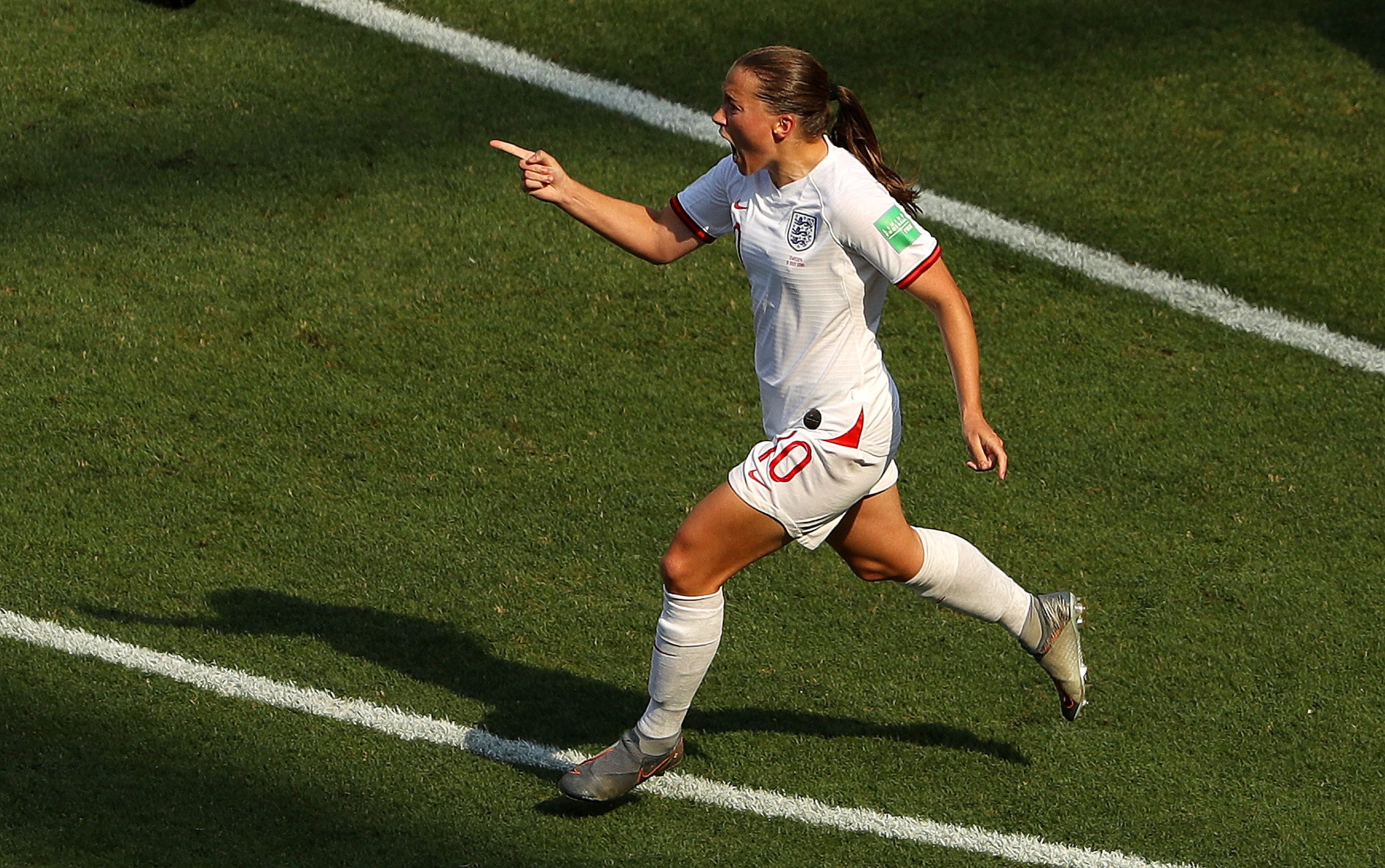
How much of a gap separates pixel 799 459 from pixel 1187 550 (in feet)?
6.88

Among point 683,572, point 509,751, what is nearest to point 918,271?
point 683,572

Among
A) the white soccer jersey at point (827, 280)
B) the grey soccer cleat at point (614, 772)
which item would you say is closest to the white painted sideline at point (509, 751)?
the grey soccer cleat at point (614, 772)

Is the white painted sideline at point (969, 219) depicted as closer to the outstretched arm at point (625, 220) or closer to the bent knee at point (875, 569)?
the bent knee at point (875, 569)

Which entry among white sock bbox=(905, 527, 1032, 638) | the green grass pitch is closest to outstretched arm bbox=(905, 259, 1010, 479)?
white sock bbox=(905, 527, 1032, 638)

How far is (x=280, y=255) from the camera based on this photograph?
716 cm

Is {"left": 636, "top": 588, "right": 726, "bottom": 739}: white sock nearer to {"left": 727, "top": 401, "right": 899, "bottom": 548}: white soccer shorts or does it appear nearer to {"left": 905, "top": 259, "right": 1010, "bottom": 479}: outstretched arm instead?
{"left": 727, "top": 401, "right": 899, "bottom": 548}: white soccer shorts

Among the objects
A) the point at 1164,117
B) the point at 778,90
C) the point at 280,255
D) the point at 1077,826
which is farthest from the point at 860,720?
the point at 1164,117

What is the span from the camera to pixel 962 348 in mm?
4234

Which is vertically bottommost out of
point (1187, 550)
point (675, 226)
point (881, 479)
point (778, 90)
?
point (1187, 550)

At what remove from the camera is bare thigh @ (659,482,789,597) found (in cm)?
430

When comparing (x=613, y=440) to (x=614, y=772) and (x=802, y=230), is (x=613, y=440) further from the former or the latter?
(x=802, y=230)

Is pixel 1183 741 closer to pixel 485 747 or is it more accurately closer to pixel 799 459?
pixel 799 459

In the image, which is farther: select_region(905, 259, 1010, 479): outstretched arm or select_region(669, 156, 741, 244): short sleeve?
select_region(669, 156, 741, 244): short sleeve

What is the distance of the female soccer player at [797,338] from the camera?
4172mm
